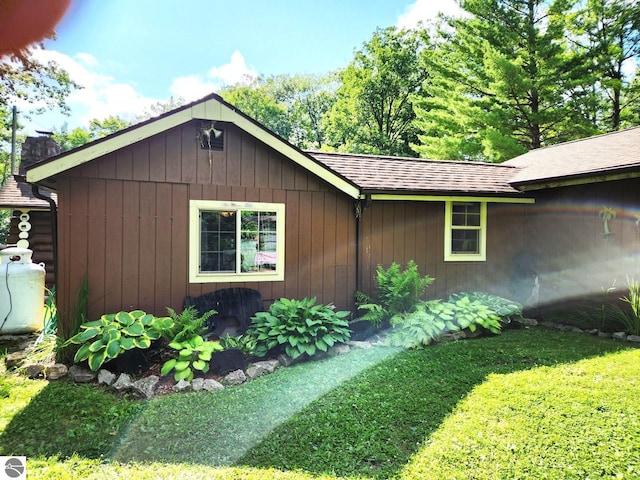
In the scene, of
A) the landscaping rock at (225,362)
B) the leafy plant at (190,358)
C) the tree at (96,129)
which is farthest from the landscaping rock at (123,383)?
the tree at (96,129)

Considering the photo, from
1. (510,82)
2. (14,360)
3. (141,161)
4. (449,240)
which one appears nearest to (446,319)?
(449,240)

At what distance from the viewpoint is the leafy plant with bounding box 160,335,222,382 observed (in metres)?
4.40

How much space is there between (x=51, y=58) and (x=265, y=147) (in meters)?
19.1

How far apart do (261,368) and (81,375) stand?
211 centimetres

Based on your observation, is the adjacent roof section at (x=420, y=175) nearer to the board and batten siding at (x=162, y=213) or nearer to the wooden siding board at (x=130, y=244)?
the board and batten siding at (x=162, y=213)

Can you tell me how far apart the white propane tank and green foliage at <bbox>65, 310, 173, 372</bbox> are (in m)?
2.35

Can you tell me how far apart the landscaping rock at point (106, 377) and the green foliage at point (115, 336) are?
147 millimetres

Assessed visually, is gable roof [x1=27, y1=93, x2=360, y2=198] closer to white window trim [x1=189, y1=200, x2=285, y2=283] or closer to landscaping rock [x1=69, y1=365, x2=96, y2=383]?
white window trim [x1=189, y1=200, x2=285, y2=283]

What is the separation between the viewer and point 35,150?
38.5 ft

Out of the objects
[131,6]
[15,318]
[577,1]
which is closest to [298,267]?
[131,6]

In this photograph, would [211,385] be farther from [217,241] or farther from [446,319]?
[446,319]

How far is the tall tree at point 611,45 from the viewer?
1596 cm

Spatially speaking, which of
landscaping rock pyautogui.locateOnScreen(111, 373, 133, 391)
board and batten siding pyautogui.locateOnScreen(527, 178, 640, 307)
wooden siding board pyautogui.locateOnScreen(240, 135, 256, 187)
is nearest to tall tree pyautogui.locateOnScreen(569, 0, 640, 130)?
board and batten siding pyautogui.locateOnScreen(527, 178, 640, 307)

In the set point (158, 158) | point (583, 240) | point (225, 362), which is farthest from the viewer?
point (583, 240)
